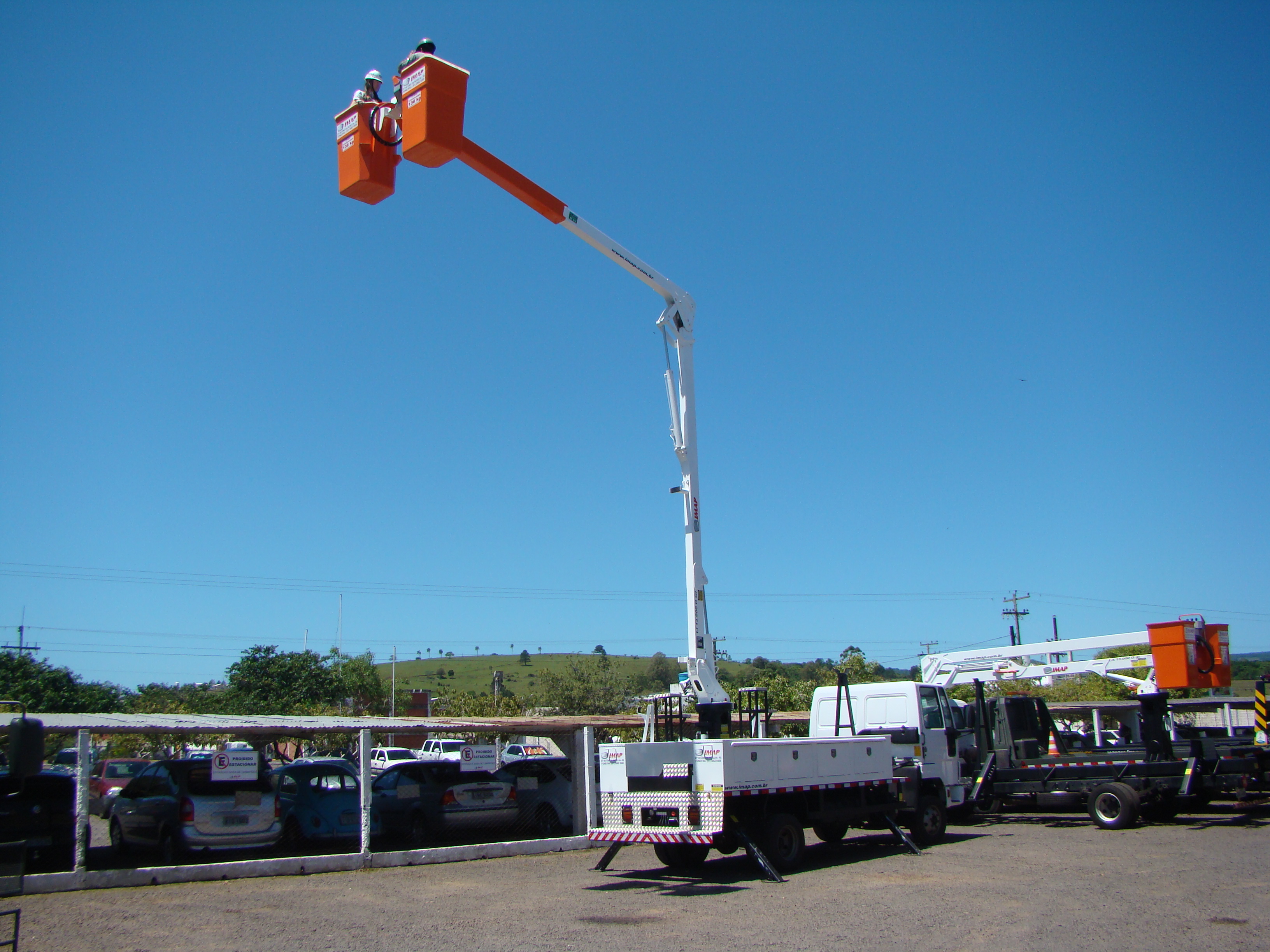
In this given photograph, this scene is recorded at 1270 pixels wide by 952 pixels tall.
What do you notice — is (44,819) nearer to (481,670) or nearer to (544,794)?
(544,794)

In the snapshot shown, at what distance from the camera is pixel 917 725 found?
56.1 ft

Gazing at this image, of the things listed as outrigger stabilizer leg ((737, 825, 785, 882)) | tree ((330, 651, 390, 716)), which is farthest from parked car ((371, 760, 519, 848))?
tree ((330, 651, 390, 716))

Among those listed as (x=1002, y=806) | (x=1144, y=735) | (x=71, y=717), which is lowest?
(x=1002, y=806)

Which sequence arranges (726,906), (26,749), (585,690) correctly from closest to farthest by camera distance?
(26,749), (726,906), (585,690)

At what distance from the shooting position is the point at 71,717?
14.1 meters

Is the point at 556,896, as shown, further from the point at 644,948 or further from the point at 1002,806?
the point at 1002,806

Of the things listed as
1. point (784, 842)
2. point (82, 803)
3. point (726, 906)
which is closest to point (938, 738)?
point (784, 842)

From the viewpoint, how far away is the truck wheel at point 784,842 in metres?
12.2

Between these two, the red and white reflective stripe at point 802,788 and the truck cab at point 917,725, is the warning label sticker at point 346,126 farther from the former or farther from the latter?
the truck cab at point 917,725

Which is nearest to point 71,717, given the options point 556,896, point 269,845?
point 269,845

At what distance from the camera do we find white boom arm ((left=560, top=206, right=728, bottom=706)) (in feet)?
42.7

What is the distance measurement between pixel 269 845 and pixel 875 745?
9064 mm

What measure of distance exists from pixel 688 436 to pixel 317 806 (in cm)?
809

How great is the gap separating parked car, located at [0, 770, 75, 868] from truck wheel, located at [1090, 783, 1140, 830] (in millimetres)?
15777
